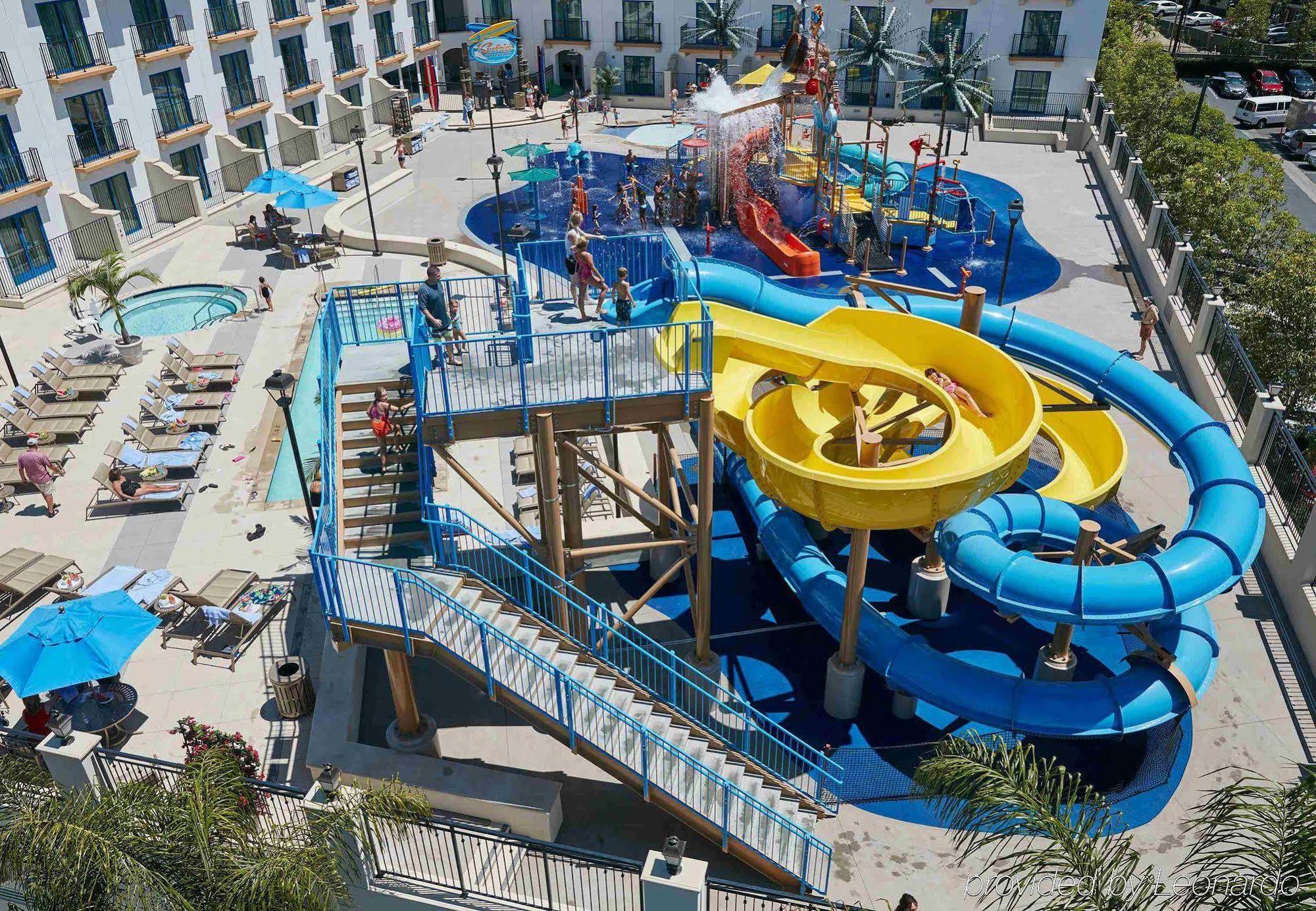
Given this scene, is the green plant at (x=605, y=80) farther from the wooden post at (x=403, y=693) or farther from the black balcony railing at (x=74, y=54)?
the wooden post at (x=403, y=693)

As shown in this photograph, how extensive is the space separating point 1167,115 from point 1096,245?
6876 mm

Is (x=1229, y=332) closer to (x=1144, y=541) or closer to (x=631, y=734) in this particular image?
(x=1144, y=541)

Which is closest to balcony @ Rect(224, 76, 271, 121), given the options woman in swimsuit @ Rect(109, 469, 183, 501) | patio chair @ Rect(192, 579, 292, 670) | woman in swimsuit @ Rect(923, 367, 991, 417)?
woman in swimsuit @ Rect(109, 469, 183, 501)

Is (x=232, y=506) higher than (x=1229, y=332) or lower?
lower

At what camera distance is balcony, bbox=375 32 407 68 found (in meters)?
51.9

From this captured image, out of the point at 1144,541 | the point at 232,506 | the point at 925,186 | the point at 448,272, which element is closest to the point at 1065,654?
the point at 1144,541

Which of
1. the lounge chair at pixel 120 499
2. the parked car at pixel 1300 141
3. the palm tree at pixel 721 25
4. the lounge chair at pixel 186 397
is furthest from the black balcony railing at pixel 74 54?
the parked car at pixel 1300 141

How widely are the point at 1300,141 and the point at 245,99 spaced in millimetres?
50122

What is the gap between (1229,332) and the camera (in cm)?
2497

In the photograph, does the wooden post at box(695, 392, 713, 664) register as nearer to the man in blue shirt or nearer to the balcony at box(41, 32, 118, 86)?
the man in blue shirt

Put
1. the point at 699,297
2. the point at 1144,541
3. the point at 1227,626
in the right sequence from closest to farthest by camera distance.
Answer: the point at 699,297, the point at 1144,541, the point at 1227,626

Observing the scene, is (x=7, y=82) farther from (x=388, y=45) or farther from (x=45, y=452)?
(x=388, y=45)

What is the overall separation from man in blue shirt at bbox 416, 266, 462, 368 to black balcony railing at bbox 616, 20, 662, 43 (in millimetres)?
44817

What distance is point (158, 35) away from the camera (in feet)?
124
